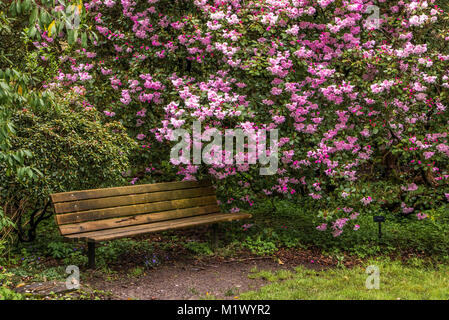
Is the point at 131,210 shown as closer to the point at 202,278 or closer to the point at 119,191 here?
the point at 119,191

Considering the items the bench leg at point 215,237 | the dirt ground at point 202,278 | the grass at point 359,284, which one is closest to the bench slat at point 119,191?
the bench leg at point 215,237

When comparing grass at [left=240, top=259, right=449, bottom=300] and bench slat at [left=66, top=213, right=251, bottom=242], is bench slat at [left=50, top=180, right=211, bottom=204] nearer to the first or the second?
bench slat at [left=66, top=213, right=251, bottom=242]

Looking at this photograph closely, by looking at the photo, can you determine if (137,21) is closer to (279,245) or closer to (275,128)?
(275,128)

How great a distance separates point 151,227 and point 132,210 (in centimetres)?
37

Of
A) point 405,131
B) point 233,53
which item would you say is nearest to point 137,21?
point 233,53

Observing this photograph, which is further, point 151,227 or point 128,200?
point 128,200

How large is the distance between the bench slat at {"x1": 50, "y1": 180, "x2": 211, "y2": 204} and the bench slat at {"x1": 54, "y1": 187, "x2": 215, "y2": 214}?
0.04m

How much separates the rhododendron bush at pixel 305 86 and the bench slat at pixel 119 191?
0.21m

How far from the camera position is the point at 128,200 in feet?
17.9

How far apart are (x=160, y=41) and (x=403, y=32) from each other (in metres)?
2.99

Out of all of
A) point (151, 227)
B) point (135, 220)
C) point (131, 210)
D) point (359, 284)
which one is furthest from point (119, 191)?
point (359, 284)

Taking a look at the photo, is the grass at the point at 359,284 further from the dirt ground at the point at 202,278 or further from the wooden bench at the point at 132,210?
the wooden bench at the point at 132,210

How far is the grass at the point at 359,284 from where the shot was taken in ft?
14.1

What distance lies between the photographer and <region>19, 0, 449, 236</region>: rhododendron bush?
561 centimetres
